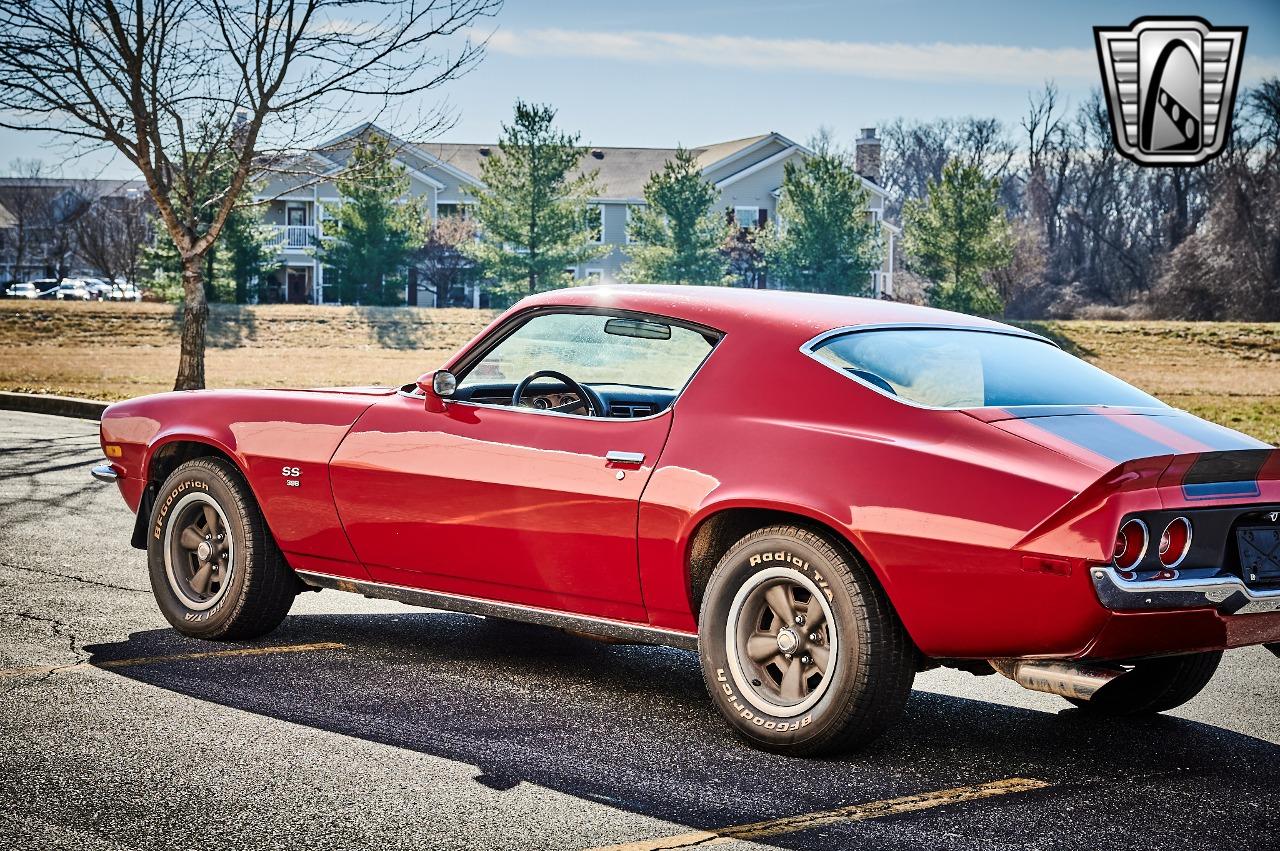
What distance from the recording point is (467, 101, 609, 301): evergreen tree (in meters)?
49.9

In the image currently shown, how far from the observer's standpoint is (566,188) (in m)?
51.1

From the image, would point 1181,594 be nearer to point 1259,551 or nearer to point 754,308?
point 1259,551

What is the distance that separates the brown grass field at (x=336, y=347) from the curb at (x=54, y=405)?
6.51m

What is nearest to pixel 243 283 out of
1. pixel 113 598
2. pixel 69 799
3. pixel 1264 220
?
pixel 1264 220

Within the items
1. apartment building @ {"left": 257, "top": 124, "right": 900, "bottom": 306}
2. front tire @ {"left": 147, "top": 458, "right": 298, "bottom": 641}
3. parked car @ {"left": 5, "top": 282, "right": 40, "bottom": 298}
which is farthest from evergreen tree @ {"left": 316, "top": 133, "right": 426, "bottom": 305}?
front tire @ {"left": 147, "top": 458, "right": 298, "bottom": 641}

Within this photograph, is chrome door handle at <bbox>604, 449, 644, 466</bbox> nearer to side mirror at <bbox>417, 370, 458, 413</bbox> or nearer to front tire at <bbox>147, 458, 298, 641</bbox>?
side mirror at <bbox>417, 370, 458, 413</bbox>

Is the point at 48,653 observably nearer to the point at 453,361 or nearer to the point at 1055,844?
the point at 453,361

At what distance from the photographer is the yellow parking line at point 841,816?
385 cm

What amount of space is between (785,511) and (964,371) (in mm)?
844

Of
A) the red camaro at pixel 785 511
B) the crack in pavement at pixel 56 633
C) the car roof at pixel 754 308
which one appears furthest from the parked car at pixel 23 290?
the car roof at pixel 754 308

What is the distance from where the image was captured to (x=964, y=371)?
16.5 feet

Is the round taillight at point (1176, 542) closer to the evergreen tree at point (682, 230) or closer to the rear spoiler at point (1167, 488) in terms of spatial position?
the rear spoiler at point (1167, 488)

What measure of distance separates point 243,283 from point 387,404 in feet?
161

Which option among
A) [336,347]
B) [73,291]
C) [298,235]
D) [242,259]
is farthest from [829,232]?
[73,291]
